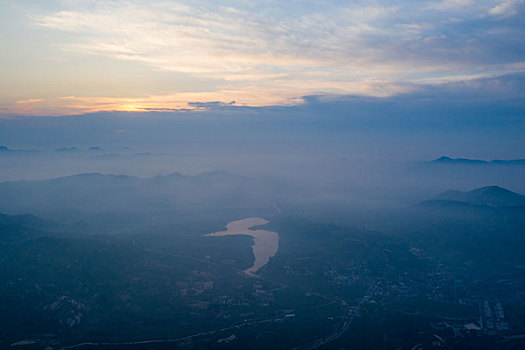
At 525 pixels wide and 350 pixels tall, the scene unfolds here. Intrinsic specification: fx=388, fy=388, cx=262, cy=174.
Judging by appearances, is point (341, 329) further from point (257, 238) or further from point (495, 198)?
point (495, 198)

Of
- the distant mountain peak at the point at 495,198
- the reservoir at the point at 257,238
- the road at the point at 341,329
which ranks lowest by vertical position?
the reservoir at the point at 257,238

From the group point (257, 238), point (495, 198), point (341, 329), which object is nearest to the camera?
point (341, 329)

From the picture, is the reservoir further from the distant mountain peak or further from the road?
the distant mountain peak

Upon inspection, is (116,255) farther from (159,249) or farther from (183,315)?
(183,315)

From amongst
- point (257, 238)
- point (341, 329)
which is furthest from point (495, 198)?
point (341, 329)

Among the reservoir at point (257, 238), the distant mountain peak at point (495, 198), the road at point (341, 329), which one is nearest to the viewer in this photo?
Answer: the road at point (341, 329)

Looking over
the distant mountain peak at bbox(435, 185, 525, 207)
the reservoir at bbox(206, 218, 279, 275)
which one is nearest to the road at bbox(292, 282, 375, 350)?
the reservoir at bbox(206, 218, 279, 275)

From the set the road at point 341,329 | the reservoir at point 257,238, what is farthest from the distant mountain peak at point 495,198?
the road at point 341,329

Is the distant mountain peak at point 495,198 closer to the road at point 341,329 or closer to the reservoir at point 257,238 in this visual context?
the reservoir at point 257,238
